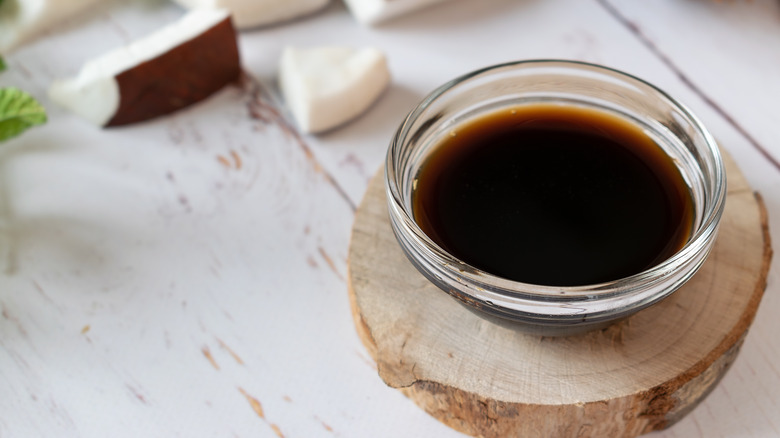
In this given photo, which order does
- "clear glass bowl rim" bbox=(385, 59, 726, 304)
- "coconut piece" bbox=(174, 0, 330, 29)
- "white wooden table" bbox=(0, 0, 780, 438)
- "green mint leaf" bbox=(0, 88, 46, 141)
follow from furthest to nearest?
"coconut piece" bbox=(174, 0, 330, 29), "green mint leaf" bbox=(0, 88, 46, 141), "white wooden table" bbox=(0, 0, 780, 438), "clear glass bowl rim" bbox=(385, 59, 726, 304)

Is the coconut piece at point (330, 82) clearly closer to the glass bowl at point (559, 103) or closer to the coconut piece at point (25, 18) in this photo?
the glass bowl at point (559, 103)

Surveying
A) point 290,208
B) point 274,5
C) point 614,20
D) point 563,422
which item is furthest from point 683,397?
point 274,5

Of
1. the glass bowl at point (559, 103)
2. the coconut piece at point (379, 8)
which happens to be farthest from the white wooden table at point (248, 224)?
the glass bowl at point (559, 103)

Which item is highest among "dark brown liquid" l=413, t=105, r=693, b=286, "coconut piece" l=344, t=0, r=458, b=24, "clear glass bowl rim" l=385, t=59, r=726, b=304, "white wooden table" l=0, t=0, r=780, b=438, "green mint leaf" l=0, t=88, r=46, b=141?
"clear glass bowl rim" l=385, t=59, r=726, b=304

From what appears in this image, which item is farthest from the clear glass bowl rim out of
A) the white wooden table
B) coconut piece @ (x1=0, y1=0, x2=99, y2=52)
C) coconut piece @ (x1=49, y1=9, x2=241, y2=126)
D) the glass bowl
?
coconut piece @ (x1=0, y1=0, x2=99, y2=52)

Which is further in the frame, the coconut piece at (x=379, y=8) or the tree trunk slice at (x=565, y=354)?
the coconut piece at (x=379, y=8)

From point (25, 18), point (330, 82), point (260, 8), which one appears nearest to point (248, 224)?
point (330, 82)

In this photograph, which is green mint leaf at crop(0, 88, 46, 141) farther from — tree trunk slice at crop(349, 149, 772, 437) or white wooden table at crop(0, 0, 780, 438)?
tree trunk slice at crop(349, 149, 772, 437)

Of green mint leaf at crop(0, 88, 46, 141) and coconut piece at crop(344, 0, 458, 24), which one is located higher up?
coconut piece at crop(344, 0, 458, 24)
